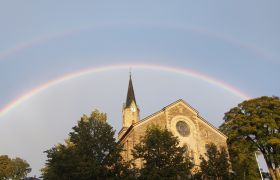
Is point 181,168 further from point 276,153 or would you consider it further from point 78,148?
point 276,153

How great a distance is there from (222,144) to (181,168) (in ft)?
70.2

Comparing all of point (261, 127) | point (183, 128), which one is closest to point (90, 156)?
point (183, 128)

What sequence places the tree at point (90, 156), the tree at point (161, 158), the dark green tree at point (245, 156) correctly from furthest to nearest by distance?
A: the dark green tree at point (245, 156), the tree at point (161, 158), the tree at point (90, 156)

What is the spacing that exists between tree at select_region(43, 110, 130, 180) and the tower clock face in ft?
61.0

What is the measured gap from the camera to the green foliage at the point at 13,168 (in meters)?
65.2

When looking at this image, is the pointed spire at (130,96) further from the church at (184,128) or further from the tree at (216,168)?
the tree at (216,168)

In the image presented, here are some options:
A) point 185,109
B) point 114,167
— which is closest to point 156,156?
point 114,167

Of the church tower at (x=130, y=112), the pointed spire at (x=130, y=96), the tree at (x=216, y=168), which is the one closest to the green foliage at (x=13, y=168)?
the church tower at (x=130, y=112)

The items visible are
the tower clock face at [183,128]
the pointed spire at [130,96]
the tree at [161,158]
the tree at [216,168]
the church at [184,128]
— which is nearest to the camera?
the tree at [161,158]

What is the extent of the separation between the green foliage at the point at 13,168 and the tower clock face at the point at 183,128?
126 feet

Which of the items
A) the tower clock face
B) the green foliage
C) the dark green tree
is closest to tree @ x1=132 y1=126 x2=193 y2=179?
the tower clock face

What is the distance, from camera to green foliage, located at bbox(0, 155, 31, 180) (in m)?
65.2

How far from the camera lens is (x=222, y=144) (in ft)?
156

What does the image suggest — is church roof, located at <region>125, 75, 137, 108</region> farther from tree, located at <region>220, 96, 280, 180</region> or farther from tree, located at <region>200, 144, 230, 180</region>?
tree, located at <region>200, 144, 230, 180</region>
